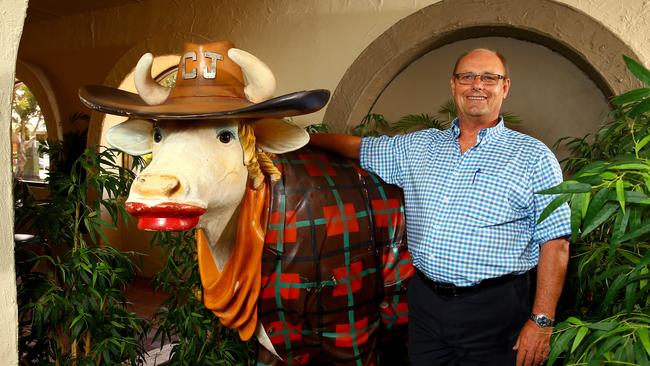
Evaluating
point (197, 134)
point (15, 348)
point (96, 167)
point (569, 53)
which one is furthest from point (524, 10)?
point (15, 348)

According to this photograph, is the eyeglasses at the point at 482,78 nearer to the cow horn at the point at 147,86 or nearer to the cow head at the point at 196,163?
the cow head at the point at 196,163

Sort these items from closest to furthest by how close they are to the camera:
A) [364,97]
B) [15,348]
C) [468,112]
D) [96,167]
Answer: [15,348] < [468,112] < [96,167] < [364,97]

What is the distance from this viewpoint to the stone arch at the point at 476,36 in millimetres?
2008

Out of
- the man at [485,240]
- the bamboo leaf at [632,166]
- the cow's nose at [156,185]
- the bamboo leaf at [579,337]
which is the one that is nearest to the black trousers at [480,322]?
the man at [485,240]

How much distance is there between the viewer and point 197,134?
1223 millimetres

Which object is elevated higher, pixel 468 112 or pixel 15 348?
pixel 468 112

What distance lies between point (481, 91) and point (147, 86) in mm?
1014

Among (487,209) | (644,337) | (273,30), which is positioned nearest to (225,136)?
(487,209)

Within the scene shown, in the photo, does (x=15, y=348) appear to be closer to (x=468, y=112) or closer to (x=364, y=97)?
(x=468, y=112)

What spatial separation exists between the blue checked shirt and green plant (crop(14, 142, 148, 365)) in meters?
1.18

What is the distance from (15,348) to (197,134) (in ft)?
2.33

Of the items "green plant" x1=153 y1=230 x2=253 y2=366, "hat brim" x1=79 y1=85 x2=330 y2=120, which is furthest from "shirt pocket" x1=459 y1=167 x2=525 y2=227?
"green plant" x1=153 y1=230 x2=253 y2=366

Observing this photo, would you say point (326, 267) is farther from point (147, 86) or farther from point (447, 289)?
point (147, 86)

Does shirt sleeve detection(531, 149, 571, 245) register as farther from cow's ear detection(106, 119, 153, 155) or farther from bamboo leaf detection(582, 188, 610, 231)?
cow's ear detection(106, 119, 153, 155)
